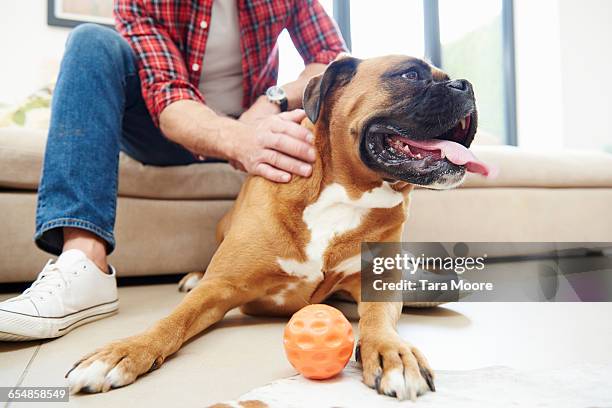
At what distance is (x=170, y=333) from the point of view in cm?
92

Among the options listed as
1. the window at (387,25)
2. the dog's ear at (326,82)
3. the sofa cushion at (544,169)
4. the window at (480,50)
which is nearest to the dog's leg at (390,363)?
the dog's ear at (326,82)

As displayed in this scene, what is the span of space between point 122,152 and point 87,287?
903 millimetres

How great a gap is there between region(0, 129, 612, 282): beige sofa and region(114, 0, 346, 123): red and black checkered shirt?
0.46 meters

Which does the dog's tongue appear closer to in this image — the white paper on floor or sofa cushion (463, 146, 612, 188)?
the white paper on floor

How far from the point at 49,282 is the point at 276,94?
39.5 inches

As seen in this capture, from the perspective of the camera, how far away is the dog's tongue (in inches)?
40.6

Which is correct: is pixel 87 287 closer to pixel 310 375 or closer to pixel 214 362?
pixel 214 362

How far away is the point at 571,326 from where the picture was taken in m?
1.20

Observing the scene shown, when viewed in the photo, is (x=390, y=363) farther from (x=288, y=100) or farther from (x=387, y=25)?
(x=387, y=25)

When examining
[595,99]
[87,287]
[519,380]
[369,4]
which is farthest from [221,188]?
[595,99]

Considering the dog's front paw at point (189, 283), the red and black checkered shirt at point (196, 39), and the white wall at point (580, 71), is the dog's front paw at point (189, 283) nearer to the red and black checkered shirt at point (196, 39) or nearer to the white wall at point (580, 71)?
the red and black checkered shirt at point (196, 39)

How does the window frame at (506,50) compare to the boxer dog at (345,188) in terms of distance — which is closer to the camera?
the boxer dog at (345,188)

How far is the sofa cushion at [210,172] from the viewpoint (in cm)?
174

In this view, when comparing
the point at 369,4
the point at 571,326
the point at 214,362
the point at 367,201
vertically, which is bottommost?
the point at 571,326
